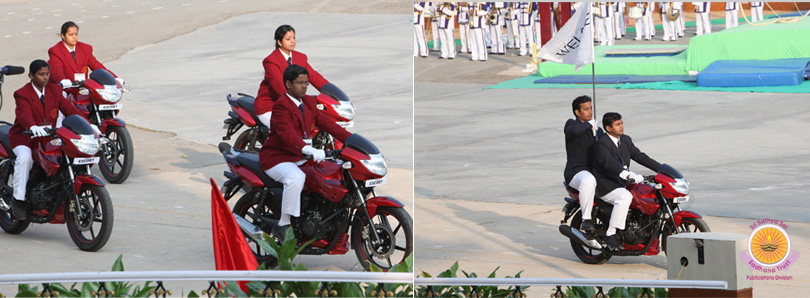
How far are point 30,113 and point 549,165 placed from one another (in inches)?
228

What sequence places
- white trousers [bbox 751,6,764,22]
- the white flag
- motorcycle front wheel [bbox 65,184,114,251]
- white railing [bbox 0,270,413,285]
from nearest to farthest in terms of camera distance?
1. white railing [bbox 0,270,413,285]
2. the white flag
3. motorcycle front wheel [bbox 65,184,114,251]
4. white trousers [bbox 751,6,764,22]

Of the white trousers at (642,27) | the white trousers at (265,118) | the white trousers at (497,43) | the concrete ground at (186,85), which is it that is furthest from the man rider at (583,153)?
the white trousers at (642,27)

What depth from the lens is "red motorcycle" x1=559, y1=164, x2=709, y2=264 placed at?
22.8 feet

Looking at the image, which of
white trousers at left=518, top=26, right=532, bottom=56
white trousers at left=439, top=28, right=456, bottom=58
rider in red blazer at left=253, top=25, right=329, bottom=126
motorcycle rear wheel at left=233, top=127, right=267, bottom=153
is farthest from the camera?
white trousers at left=518, top=26, right=532, bottom=56

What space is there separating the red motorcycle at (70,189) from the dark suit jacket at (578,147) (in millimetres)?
3189

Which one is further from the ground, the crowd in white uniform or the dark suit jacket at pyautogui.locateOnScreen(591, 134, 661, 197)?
the dark suit jacket at pyautogui.locateOnScreen(591, 134, 661, 197)

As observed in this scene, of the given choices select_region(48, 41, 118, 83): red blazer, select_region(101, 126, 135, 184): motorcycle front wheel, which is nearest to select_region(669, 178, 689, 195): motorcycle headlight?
select_region(101, 126, 135, 184): motorcycle front wheel

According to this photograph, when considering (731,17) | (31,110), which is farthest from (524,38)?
(31,110)

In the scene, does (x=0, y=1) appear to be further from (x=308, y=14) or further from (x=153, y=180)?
(x=308, y=14)

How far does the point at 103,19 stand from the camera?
1550 centimetres

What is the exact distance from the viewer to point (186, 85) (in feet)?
52.6

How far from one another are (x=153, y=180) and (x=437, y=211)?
9.41ft

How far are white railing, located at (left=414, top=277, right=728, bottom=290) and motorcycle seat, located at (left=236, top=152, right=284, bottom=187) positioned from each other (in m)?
1.66

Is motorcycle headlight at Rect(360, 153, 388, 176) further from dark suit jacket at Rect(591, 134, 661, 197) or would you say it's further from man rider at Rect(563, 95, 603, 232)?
dark suit jacket at Rect(591, 134, 661, 197)
